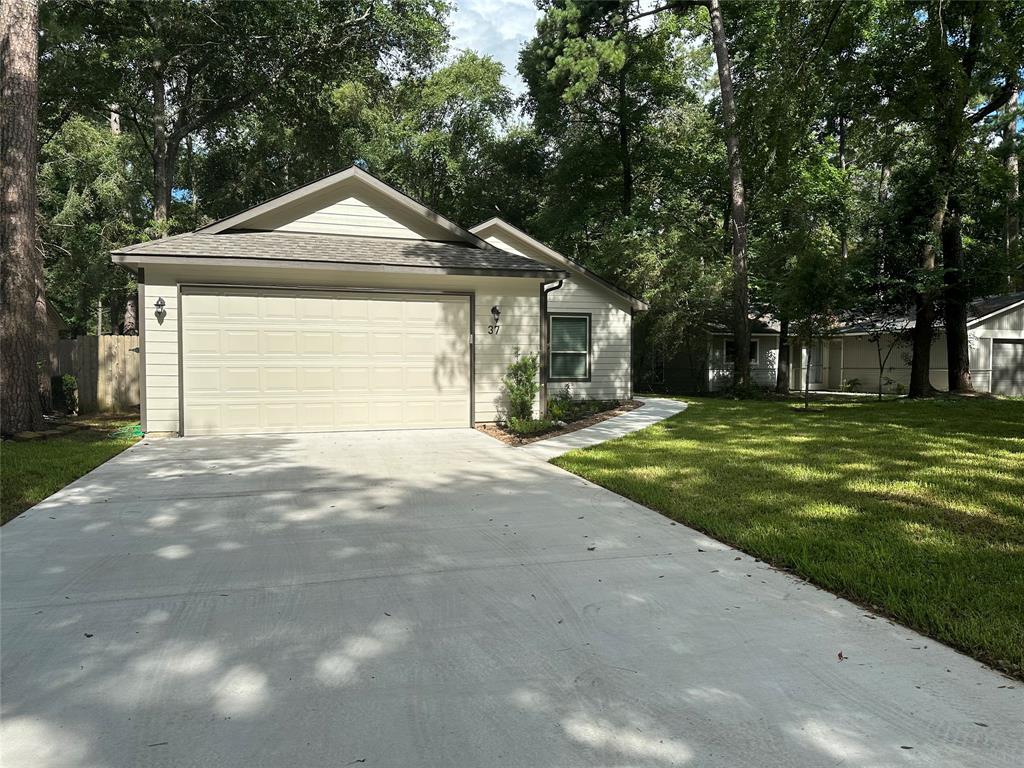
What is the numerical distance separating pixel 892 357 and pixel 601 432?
1881cm

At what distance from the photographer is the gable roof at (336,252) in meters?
8.95

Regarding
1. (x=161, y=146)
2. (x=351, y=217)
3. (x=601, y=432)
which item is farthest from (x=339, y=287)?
(x=161, y=146)

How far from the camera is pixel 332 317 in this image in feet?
32.0

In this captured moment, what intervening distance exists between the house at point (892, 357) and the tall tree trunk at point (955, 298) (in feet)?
9.38

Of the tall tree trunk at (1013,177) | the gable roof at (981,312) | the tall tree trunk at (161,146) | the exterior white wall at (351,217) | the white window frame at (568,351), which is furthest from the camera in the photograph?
the gable roof at (981,312)

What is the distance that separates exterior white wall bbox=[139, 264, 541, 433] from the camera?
354 inches

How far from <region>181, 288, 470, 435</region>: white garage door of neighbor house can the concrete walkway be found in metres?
2.12

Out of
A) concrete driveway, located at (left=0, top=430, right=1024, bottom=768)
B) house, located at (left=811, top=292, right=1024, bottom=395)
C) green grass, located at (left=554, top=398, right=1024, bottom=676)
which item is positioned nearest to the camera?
concrete driveway, located at (left=0, top=430, right=1024, bottom=768)

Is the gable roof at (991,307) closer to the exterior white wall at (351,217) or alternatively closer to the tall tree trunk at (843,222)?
the tall tree trunk at (843,222)

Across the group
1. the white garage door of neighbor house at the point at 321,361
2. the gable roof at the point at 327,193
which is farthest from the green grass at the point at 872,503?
the gable roof at the point at 327,193

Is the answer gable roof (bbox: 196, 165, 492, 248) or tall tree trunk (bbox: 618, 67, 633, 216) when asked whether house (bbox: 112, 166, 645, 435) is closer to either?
gable roof (bbox: 196, 165, 492, 248)

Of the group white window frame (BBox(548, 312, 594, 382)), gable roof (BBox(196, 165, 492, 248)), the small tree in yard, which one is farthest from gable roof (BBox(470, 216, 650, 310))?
the small tree in yard

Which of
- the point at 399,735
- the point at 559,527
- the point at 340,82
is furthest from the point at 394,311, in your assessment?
the point at 340,82

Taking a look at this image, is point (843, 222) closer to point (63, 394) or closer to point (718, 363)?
point (718, 363)
